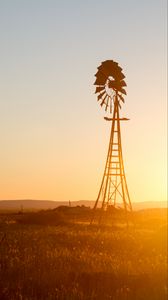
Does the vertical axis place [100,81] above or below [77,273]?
above

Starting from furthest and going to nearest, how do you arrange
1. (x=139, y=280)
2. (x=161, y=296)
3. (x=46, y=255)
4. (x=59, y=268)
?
(x=46, y=255)
(x=59, y=268)
(x=139, y=280)
(x=161, y=296)

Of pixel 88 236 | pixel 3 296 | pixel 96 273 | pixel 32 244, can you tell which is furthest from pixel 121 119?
pixel 3 296

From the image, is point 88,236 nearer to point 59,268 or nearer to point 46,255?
point 46,255

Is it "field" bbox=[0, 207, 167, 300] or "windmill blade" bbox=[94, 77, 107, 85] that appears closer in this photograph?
"field" bbox=[0, 207, 167, 300]

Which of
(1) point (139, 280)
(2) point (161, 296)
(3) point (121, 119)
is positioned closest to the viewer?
(2) point (161, 296)

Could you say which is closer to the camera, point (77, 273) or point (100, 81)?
point (77, 273)

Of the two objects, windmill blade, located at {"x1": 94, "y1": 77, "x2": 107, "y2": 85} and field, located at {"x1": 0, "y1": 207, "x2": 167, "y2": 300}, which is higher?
windmill blade, located at {"x1": 94, "y1": 77, "x2": 107, "y2": 85}

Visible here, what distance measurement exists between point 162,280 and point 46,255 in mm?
4736

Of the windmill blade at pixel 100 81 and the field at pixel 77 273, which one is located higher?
the windmill blade at pixel 100 81

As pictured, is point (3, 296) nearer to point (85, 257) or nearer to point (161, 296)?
point (161, 296)

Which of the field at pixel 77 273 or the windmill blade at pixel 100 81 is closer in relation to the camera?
the field at pixel 77 273

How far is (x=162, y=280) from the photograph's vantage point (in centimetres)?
1722

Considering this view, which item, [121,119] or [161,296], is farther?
[121,119]

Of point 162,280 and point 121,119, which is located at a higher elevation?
point 121,119
